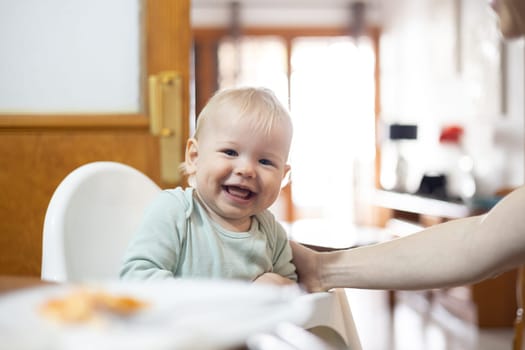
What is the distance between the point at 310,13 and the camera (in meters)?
9.30

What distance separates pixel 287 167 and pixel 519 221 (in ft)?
1.41

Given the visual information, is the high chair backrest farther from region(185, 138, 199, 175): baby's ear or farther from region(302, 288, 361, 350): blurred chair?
region(302, 288, 361, 350): blurred chair

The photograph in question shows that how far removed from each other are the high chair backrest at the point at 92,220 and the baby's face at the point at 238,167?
0.25 meters

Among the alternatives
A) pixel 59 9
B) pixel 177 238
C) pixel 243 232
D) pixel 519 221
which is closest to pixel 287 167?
pixel 243 232

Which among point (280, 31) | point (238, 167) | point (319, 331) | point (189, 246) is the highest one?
point (280, 31)

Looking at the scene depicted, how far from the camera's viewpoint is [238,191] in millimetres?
1202

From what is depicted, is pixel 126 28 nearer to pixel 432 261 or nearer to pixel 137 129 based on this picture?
pixel 137 129

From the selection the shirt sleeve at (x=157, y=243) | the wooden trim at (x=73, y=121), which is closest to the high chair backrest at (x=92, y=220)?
the shirt sleeve at (x=157, y=243)

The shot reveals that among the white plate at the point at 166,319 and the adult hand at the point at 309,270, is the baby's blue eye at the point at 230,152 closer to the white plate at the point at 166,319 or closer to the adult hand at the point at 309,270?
the adult hand at the point at 309,270

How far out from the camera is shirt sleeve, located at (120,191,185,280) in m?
1.06

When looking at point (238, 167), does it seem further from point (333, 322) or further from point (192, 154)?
point (333, 322)

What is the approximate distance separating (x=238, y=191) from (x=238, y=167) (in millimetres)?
50

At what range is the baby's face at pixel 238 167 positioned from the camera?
1.18 metres

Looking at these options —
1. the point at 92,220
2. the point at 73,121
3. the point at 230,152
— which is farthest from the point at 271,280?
the point at 73,121
